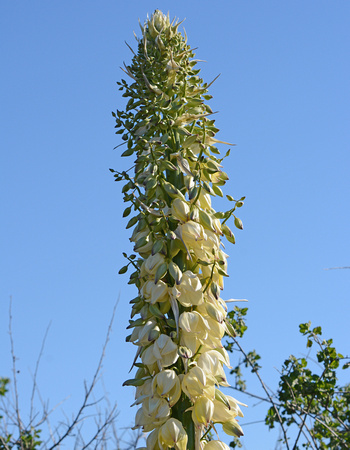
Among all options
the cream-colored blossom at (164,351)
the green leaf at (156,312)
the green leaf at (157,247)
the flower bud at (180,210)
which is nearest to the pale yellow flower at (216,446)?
the cream-colored blossom at (164,351)

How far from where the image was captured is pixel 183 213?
7.27 ft

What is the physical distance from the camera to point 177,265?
2244 mm

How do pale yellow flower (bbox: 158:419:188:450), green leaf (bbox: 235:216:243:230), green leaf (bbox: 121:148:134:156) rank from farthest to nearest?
1. green leaf (bbox: 121:148:134:156)
2. green leaf (bbox: 235:216:243:230)
3. pale yellow flower (bbox: 158:419:188:450)

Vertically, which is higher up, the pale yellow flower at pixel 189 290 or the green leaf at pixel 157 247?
the green leaf at pixel 157 247

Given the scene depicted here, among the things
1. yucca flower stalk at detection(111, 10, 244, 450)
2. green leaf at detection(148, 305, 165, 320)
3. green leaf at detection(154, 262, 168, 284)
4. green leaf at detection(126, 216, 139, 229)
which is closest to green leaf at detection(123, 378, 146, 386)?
yucca flower stalk at detection(111, 10, 244, 450)

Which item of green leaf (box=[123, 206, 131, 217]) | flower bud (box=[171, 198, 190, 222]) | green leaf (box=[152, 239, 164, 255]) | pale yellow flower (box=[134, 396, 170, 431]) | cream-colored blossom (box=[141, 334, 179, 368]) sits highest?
green leaf (box=[123, 206, 131, 217])

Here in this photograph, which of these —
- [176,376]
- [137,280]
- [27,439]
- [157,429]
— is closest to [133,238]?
[137,280]

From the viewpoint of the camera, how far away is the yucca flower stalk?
2086mm

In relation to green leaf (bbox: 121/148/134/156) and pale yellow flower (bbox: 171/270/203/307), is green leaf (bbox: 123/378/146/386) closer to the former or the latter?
pale yellow flower (bbox: 171/270/203/307)

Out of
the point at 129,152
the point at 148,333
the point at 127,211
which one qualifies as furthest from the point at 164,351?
the point at 129,152

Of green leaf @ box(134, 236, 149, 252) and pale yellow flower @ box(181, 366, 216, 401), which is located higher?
green leaf @ box(134, 236, 149, 252)

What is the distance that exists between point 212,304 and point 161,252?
280mm

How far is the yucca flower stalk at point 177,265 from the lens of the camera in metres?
2.09

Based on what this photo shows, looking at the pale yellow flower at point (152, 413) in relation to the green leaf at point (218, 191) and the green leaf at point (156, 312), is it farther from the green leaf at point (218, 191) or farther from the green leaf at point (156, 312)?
the green leaf at point (218, 191)
